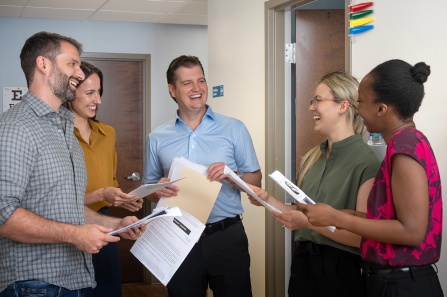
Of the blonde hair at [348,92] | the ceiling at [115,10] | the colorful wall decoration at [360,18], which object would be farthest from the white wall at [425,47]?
the ceiling at [115,10]

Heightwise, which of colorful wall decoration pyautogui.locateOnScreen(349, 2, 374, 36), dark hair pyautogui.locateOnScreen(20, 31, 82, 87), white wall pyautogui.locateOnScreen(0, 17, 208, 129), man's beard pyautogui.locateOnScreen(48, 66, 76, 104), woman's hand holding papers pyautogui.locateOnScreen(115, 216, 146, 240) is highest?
white wall pyautogui.locateOnScreen(0, 17, 208, 129)

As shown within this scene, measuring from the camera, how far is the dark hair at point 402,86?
6.05 feet

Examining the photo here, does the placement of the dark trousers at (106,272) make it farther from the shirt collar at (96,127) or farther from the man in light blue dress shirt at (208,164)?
the shirt collar at (96,127)

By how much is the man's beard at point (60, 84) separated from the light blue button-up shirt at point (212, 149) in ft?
2.76

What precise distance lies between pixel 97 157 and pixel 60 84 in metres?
0.98

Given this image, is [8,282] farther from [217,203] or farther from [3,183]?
[217,203]

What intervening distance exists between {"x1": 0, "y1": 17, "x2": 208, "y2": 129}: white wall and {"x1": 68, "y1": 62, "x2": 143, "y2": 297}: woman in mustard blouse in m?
2.93

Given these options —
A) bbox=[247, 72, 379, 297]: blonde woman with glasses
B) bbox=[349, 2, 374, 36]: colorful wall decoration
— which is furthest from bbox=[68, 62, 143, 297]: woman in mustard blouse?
bbox=[349, 2, 374, 36]: colorful wall decoration

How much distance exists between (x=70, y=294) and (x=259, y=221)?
220cm

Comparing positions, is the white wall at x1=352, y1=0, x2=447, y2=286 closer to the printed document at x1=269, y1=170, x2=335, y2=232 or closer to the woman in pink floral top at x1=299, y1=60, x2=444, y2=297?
the woman in pink floral top at x1=299, y1=60, x2=444, y2=297

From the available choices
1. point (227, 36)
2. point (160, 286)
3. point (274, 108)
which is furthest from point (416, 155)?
point (160, 286)

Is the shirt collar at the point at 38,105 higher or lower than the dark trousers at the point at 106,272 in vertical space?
higher

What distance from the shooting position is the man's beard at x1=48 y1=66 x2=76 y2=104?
2.11 m

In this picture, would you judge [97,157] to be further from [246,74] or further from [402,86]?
[402,86]
